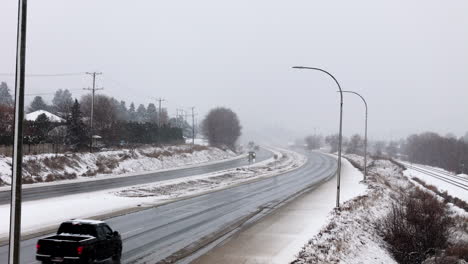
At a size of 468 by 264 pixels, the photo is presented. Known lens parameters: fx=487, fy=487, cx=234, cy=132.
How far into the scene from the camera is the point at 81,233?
15.8 m

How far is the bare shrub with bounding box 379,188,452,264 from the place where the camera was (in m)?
28.8

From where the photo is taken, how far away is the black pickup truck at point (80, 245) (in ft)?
46.7

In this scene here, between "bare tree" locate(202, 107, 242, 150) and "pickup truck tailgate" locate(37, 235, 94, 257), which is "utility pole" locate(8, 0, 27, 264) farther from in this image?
"bare tree" locate(202, 107, 242, 150)

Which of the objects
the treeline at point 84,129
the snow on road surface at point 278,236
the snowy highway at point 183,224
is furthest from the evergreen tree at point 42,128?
the snow on road surface at point 278,236

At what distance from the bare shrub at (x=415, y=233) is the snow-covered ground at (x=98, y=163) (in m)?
34.0

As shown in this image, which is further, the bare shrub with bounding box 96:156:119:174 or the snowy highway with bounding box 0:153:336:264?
the bare shrub with bounding box 96:156:119:174

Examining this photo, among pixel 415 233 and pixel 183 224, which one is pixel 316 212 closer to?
pixel 415 233

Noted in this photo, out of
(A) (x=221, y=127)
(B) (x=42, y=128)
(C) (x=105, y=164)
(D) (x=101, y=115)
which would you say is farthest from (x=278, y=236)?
(A) (x=221, y=127)

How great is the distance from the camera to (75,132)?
210 feet

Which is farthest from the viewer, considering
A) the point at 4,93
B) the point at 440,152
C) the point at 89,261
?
the point at 440,152

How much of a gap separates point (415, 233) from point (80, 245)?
72.3 feet

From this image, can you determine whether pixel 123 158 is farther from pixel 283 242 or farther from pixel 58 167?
pixel 283 242

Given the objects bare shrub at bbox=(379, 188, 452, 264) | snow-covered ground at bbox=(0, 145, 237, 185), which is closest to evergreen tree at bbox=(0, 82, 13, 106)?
snow-covered ground at bbox=(0, 145, 237, 185)

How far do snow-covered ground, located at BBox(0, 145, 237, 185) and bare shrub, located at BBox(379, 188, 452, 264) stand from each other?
34025 millimetres
